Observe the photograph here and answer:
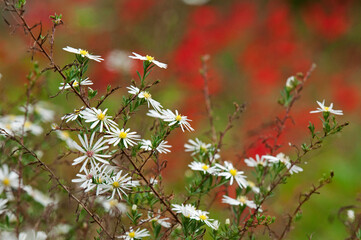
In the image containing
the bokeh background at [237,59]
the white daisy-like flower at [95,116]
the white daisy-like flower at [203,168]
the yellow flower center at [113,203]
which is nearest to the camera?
the white daisy-like flower at [95,116]

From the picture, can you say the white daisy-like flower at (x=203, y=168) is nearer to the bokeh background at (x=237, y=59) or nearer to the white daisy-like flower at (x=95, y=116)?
the white daisy-like flower at (x=95, y=116)

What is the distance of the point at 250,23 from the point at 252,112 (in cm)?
203

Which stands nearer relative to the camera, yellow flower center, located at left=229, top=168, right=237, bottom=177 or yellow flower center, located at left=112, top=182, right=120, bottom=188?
yellow flower center, located at left=112, top=182, right=120, bottom=188

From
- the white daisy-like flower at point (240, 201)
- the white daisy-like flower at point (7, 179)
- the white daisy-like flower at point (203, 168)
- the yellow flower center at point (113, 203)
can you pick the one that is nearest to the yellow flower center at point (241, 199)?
the white daisy-like flower at point (240, 201)

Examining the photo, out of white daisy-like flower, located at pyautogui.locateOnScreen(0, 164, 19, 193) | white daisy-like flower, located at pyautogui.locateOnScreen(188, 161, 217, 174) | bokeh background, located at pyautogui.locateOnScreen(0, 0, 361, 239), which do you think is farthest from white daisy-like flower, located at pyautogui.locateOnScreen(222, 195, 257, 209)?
bokeh background, located at pyautogui.locateOnScreen(0, 0, 361, 239)

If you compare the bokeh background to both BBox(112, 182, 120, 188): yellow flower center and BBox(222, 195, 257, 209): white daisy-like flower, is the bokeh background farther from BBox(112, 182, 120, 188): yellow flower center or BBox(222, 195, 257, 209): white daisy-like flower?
BBox(112, 182, 120, 188): yellow flower center

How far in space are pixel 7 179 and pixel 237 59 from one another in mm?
4328

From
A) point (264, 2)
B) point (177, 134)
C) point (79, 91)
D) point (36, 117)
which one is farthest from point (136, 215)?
point (264, 2)

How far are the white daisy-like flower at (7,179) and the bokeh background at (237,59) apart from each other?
1.84 m

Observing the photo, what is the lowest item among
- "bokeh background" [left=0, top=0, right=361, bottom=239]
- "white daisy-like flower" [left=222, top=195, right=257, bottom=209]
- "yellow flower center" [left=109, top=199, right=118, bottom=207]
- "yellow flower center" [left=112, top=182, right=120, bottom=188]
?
"yellow flower center" [left=112, top=182, right=120, bottom=188]

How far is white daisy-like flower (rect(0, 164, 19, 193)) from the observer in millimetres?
1472

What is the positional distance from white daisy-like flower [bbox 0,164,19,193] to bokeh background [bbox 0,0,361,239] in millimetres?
1845

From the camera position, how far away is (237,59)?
5.52 meters

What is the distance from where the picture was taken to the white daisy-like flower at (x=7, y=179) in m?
1.47
